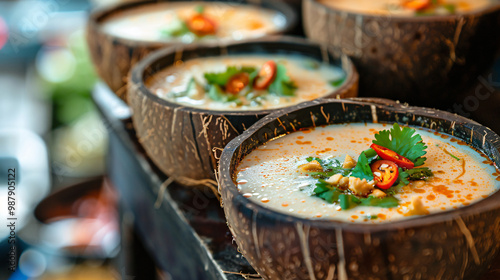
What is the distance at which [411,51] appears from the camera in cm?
166

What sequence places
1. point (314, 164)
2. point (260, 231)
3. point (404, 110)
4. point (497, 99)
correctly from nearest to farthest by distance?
point (260, 231), point (314, 164), point (404, 110), point (497, 99)

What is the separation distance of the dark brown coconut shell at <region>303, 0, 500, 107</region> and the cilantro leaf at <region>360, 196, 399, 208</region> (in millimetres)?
768

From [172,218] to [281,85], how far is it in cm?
51

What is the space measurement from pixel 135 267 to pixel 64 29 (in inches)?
116

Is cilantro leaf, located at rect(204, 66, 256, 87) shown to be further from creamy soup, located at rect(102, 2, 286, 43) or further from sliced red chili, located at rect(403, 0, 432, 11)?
sliced red chili, located at rect(403, 0, 432, 11)

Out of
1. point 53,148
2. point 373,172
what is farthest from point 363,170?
point 53,148

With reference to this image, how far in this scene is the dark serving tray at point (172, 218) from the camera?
4.51 feet

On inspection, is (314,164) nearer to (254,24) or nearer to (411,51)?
(411,51)

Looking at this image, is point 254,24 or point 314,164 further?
point 254,24

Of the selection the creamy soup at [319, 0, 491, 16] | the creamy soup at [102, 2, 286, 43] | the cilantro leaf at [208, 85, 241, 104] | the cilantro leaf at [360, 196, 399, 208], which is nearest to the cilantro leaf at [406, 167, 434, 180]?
the cilantro leaf at [360, 196, 399, 208]

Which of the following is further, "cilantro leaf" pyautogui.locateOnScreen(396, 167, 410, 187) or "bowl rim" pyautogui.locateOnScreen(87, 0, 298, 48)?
"bowl rim" pyautogui.locateOnScreen(87, 0, 298, 48)

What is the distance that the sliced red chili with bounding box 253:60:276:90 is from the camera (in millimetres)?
1604

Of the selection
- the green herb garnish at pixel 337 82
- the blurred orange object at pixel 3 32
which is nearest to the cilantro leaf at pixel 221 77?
the green herb garnish at pixel 337 82

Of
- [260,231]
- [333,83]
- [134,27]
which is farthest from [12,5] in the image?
[260,231]
